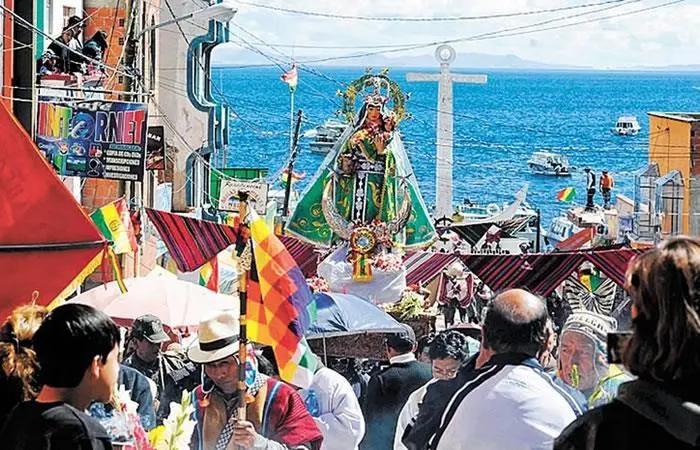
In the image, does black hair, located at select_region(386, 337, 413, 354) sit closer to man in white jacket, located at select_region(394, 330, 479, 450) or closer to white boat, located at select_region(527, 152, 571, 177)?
man in white jacket, located at select_region(394, 330, 479, 450)

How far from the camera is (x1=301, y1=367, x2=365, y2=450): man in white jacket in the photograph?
8.23 meters

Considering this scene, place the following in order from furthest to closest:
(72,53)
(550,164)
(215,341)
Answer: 1. (550,164)
2. (72,53)
3. (215,341)

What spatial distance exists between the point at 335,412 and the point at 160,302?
4.05 metres

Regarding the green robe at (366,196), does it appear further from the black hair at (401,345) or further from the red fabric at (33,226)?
the red fabric at (33,226)

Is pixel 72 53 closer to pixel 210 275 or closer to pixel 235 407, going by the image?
pixel 210 275

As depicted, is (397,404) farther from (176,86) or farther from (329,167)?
(176,86)

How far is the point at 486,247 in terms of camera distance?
96.8 feet

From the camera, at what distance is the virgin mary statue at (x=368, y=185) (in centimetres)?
1745

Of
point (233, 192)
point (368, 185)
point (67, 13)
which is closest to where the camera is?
point (368, 185)

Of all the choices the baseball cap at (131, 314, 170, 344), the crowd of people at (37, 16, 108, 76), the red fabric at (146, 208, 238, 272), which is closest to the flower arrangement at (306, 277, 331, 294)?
the red fabric at (146, 208, 238, 272)

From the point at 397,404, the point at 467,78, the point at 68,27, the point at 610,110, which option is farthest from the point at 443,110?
the point at 610,110

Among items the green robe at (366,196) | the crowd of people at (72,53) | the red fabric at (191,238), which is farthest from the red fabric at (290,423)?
the green robe at (366,196)

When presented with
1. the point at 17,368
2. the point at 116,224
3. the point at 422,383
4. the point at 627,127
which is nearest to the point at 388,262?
the point at 116,224

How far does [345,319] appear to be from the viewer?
11867 millimetres
